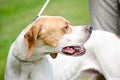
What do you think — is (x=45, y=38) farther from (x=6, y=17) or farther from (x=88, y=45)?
(x=6, y=17)

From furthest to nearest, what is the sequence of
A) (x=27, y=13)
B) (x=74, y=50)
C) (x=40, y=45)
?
(x=27, y=13) → (x=74, y=50) → (x=40, y=45)

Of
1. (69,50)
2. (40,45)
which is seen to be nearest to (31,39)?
(40,45)

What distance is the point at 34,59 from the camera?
23.7 feet

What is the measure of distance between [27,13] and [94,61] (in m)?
6.60

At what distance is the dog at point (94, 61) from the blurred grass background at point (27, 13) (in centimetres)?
352

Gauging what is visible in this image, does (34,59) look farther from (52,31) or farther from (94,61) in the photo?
(94,61)

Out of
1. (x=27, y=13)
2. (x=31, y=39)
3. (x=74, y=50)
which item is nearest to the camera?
(x=31, y=39)

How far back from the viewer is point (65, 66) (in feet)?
25.3

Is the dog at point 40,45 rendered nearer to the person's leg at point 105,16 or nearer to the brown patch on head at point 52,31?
the brown patch on head at point 52,31

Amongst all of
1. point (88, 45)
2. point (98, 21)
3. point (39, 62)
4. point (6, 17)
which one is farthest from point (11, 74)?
point (6, 17)

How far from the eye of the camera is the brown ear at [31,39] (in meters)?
6.98

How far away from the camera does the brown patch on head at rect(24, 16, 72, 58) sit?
6996 mm

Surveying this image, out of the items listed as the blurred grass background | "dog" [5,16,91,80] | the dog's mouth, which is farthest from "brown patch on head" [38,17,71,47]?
the blurred grass background

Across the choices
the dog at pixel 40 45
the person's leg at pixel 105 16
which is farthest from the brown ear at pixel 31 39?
the person's leg at pixel 105 16
